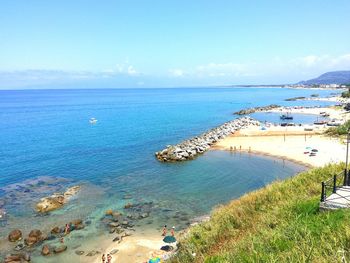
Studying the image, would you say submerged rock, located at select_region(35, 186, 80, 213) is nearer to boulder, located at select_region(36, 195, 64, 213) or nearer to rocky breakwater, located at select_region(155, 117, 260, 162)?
boulder, located at select_region(36, 195, 64, 213)

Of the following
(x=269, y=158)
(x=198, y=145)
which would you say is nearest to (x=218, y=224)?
(x=269, y=158)

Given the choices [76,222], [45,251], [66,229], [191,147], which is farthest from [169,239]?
[191,147]

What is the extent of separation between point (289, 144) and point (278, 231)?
146ft

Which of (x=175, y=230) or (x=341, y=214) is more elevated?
(x=341, y=214)

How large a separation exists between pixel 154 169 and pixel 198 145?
1295cm

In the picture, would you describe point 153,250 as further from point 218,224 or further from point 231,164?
point 231,164

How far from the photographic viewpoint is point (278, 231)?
34.3 feet

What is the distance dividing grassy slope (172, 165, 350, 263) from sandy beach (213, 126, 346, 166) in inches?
866

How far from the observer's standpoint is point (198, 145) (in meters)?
51.8

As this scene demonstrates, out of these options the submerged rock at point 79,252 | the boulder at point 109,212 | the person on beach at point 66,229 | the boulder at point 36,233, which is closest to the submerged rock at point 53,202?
the boulder at point 36,233

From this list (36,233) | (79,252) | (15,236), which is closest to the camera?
(79,252)

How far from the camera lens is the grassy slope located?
8055mm

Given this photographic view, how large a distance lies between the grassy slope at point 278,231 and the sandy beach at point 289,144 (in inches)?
866

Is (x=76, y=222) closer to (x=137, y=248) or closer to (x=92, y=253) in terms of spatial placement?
(x=92, y=253)
